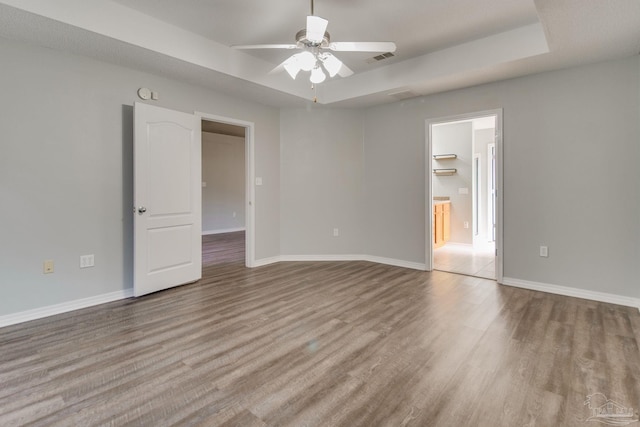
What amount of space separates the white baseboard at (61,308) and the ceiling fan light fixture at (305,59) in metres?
2.92

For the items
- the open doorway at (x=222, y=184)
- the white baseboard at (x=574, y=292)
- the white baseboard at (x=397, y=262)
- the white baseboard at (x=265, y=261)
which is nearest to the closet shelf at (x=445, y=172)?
the white baseboard at (x=397, y=262)

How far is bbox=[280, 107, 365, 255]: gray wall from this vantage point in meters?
5.17

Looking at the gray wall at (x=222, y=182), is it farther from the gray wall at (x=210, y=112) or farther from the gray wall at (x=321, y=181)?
the gray wall at (x=210, y=112)

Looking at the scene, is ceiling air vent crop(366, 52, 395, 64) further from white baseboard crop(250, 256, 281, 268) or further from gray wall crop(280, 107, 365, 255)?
white baseboard crop(250, 256, 281, 268)

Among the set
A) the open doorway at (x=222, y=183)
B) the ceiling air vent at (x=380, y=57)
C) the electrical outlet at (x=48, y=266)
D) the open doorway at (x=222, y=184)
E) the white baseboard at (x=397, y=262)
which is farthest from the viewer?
the open doorway at (x=222, y=183)

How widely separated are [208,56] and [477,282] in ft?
13.3

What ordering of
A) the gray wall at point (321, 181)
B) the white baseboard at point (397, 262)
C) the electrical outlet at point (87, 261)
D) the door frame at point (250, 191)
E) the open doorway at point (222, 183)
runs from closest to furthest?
the electrical outlet at point (87, 261), the white baseboard at point (397, 262), the door frame at point (250, 191), the gray wall at point (321, 181), the open doorway at point (222, 183)

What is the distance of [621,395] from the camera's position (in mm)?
1724

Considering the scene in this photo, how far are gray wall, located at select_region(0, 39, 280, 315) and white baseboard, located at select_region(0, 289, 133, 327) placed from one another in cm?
5

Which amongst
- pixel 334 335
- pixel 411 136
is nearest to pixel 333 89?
A: pixel 411 136

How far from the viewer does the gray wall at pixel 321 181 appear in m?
5.17

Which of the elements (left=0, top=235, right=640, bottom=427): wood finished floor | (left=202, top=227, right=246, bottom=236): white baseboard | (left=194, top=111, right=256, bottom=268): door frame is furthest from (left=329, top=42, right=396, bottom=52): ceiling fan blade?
(left=202, top=227, right=246, bottom=236): white baseboard

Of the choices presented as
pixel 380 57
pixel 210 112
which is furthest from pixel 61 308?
pixel 380 57

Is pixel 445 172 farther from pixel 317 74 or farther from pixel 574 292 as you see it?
pixel 317 74
